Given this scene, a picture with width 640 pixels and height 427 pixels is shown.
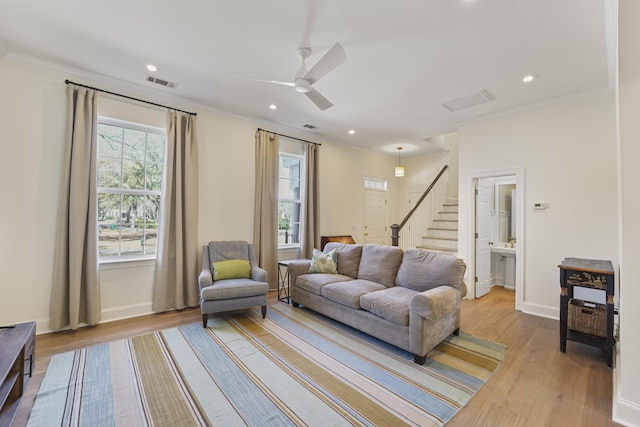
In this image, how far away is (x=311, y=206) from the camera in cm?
534

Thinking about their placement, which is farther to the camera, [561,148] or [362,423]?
[561,148]

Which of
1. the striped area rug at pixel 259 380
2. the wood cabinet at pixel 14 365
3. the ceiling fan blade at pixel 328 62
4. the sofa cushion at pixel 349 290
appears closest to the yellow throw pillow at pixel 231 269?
the striped area rug at pixel 259 380

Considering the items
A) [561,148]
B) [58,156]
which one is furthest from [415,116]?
[58,156]

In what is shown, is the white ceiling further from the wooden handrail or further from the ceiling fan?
the wooden handrail

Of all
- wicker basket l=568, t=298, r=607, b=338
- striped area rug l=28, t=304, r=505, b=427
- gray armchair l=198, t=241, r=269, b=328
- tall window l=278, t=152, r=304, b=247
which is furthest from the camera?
tall window l=278, t=152, r=304, b=247

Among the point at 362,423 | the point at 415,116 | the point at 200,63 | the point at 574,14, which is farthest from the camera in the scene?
the point at 415,116

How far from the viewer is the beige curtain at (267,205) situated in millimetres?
4629

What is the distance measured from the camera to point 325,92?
3.72 m

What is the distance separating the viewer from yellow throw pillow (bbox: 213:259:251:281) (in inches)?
146

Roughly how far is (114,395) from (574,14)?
468cm

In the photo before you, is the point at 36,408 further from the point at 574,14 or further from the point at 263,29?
the point at 574,14

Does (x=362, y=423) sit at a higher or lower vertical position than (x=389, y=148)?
lower

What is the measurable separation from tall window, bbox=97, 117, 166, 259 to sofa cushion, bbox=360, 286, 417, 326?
121 inches

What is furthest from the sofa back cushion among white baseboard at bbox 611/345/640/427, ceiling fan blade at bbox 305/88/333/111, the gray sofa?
white baseboard at bbox 611/345/640/427
